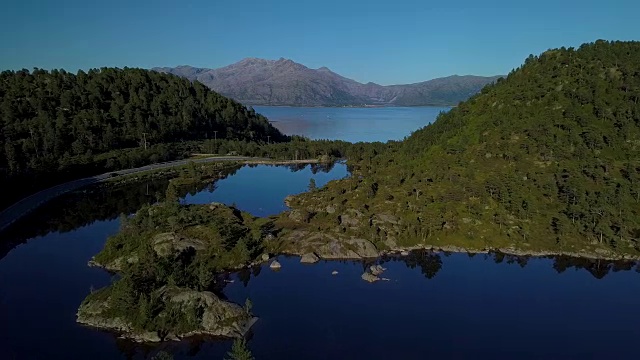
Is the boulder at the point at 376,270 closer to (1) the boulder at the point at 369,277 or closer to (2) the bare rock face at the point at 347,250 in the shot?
(1) the boulder at the point at 369,277

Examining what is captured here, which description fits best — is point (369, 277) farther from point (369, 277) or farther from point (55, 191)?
point (55, 191)

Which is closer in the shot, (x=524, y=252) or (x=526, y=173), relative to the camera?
(x=524, y=252)

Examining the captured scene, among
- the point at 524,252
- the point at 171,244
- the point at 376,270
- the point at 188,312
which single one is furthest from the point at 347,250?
the point at 188,312

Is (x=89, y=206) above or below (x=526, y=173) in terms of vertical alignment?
below

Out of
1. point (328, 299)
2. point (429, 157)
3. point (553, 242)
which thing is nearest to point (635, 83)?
point (429, 157)

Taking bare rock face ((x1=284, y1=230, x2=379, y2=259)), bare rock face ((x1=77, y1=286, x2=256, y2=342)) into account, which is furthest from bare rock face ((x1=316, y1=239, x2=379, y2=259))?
bare rock face ((x1=77, y1=286, x2=256, y2=342))

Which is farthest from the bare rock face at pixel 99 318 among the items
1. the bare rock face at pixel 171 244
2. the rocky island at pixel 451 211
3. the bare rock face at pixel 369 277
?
the bare rock face at pixel 369 277

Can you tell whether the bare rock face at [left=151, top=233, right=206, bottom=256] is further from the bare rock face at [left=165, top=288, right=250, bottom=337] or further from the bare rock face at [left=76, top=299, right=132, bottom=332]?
the bare rock face at [left=165, top=288, right=250, bottom=337]
